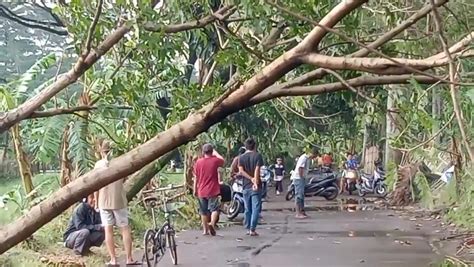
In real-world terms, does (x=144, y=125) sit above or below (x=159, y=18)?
below

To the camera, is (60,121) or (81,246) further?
(81,246)

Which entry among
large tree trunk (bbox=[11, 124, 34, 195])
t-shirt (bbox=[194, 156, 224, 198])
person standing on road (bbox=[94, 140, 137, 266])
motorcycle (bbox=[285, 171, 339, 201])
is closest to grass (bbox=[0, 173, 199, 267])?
large tree trunk (bbox=[11, 124, 34, 195])

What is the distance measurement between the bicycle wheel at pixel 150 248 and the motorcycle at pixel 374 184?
1782 cm

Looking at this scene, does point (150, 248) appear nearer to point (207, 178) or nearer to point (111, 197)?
point (111, 197)

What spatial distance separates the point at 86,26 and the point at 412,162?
60.4 feet

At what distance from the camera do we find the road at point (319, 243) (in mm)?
12633

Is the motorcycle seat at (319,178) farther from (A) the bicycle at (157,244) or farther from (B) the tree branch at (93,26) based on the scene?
(B) the tree branch at (93,26)

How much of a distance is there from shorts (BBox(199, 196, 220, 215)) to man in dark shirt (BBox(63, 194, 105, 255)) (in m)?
3.19

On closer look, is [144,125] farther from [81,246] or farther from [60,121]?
[81,246]

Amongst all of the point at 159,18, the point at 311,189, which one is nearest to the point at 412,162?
the point at 311,189

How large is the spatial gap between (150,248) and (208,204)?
161 inches

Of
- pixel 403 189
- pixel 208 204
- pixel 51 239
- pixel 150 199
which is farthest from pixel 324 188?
pixel 51 239

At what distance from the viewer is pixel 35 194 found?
1290 cm

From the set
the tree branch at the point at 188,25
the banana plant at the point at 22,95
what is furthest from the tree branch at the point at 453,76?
the banana plant at the point at 22,95
